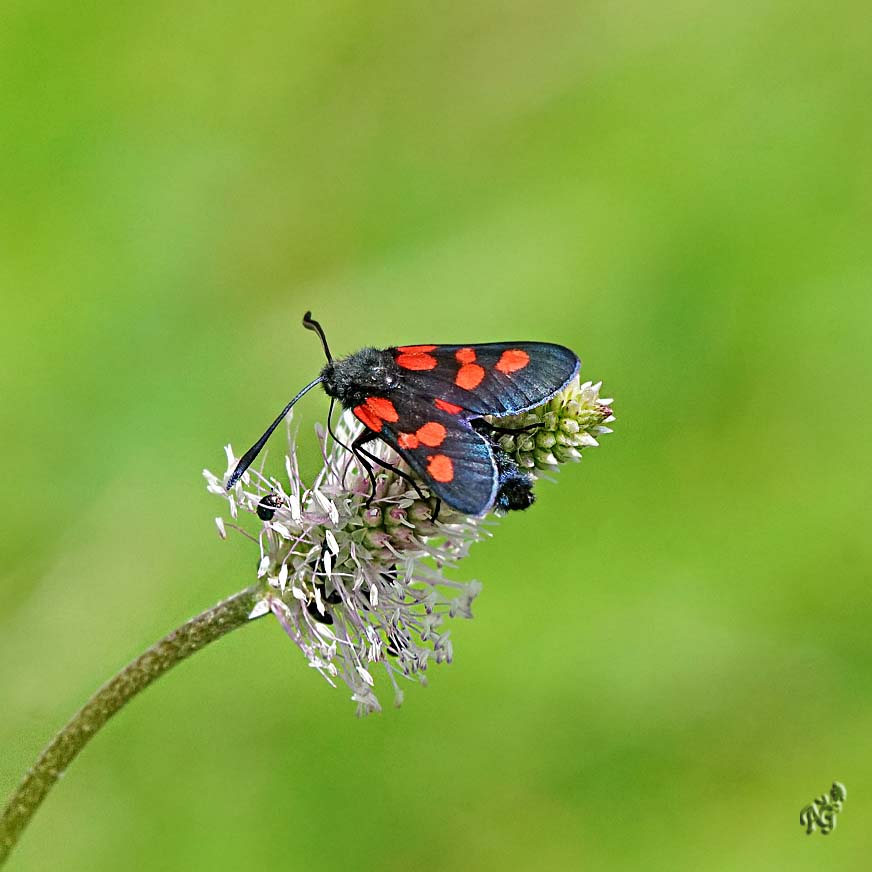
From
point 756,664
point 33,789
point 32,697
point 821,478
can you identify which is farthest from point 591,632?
point 33,789

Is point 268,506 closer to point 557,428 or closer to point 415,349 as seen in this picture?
point 415,349

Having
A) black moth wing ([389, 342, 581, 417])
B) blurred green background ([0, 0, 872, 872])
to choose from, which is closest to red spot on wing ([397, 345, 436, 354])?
black moth wing ([389, 342, 581, 417])

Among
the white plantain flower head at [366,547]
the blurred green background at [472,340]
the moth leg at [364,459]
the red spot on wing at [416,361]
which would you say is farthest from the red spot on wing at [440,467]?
the blurred green background at [472,340]

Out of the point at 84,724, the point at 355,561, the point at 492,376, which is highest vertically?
the point at 492,376

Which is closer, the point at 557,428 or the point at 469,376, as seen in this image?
the point at 557,428

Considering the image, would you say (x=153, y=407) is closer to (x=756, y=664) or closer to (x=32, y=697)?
(x=32, y=697)

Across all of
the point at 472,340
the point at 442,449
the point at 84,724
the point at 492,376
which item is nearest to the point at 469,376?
the point at 492,376

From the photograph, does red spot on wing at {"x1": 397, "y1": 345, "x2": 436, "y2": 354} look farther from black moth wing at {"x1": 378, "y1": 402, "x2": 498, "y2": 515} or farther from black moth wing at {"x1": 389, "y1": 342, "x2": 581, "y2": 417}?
black moth wing at {"x1": 378, "y1": 402, "x2": 498, "y2": 515}
